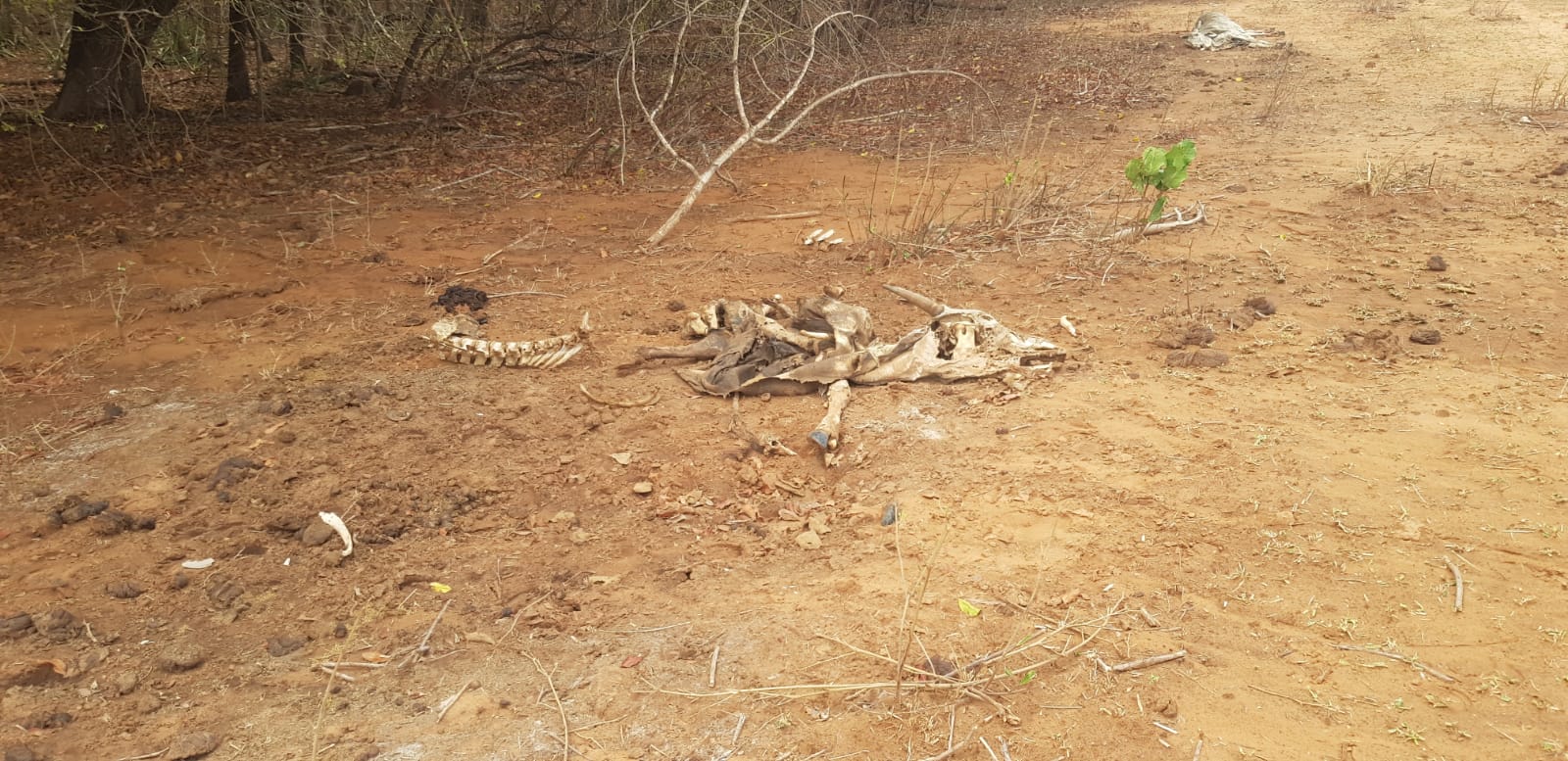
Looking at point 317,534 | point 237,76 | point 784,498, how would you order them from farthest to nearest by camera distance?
point 237,76 → point 784,498 → point 317,534

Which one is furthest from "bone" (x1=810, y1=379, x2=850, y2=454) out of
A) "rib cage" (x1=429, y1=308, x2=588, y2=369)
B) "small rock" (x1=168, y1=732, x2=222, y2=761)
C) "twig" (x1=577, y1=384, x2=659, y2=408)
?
"small rock" (x1=168, y1=732, x2=222, y2=761)

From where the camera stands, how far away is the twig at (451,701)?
8.08 feet

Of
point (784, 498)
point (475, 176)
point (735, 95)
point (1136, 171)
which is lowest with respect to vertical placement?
point (784, 498)

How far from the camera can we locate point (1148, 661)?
A: 249 centimetres

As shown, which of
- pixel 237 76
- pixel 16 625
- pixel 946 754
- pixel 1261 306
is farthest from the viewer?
pixel 237 76

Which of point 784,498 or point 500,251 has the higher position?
point 500,251

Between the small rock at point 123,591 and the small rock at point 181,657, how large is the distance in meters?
0.30

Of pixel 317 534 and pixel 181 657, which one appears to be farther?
pixel 317 534

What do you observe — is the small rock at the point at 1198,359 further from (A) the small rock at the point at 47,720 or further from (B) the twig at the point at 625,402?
(A) the small rock at the point at 47,720

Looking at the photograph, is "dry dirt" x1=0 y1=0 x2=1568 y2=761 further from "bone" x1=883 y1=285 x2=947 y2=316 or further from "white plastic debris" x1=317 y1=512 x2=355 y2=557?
"bone" x1=883 y1=285 x2=947 y2=316

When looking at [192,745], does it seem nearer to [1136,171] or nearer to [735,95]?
[1136,171]

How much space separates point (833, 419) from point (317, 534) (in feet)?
6.09

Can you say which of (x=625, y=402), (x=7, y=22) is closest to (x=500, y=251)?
(x=625, y=402)

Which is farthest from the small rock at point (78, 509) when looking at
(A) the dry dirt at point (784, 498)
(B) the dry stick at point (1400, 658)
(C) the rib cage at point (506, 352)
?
(B) the dry stick at point (1400, 658)
